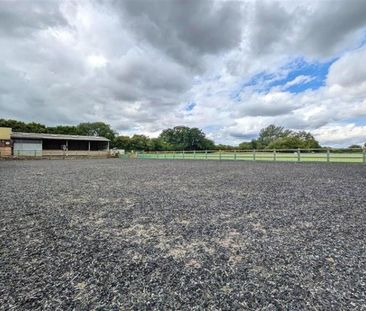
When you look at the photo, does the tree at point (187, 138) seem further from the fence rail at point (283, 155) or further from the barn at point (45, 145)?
the fence rail at point (283, 155)

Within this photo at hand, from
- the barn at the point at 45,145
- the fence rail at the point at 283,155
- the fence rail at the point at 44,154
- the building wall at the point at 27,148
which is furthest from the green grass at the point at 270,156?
the building wall at the point at 27,148

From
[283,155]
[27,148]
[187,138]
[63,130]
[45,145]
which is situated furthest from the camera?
[187,138]

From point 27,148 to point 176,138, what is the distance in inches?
2378

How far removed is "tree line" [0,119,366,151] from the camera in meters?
53.8

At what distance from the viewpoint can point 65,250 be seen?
2639 mm

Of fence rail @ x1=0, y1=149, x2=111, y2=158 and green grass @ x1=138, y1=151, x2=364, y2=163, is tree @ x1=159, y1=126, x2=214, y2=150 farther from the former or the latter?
green grass @ x1=138, y1=151, x2=364, y2=163

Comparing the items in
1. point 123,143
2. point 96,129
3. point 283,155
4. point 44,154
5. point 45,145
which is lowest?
point 44,154

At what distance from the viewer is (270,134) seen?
271 ft

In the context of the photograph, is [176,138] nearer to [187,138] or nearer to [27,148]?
[187,138]

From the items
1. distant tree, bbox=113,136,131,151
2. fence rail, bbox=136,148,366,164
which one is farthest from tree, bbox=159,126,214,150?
fence rail, bbox=136,148,366,164

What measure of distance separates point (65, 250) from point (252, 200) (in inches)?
151

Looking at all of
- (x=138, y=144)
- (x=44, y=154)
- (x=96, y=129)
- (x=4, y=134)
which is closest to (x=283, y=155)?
(x=44, y=154)

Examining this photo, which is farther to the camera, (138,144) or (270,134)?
(270,134)

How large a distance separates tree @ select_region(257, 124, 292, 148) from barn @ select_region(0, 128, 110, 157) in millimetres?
59459
